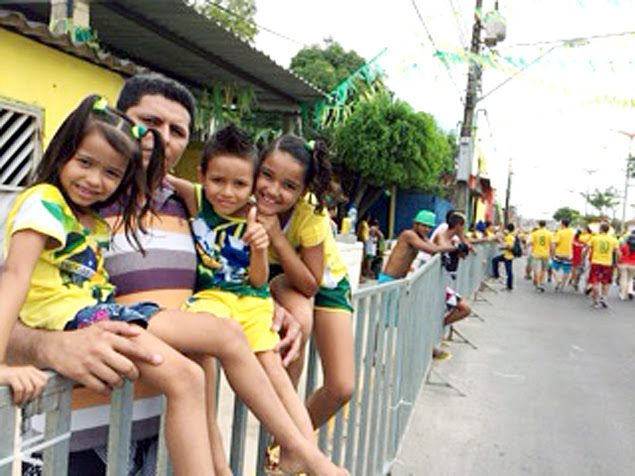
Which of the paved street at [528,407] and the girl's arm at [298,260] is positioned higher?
the girl's arm at [298,260]

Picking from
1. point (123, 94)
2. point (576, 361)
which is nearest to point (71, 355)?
point (123, 94)

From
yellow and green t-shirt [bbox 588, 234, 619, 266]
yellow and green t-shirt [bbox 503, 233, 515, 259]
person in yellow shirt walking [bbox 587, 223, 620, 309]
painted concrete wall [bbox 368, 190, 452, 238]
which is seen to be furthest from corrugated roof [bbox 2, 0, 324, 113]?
painted concrete wall [bbox 368, 190, 452, 238]

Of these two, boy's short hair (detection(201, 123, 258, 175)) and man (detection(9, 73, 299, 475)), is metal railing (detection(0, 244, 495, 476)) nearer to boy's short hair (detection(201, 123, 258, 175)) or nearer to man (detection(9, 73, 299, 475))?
man (detection(9, 73, 299, 475))

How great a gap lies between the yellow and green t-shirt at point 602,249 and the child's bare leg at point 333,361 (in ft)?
41.1

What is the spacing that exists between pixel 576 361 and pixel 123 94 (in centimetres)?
724

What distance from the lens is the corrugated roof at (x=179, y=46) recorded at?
227 inches

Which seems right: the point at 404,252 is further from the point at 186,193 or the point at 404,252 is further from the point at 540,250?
the point at 540,250

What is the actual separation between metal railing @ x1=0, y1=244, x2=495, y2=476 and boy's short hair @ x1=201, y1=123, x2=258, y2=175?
2.52 ft

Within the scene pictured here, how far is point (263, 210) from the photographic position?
2201mm

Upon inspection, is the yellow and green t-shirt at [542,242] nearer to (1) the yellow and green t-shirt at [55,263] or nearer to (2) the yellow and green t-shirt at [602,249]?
(2) the yellow and green t-shirt at [602,249]

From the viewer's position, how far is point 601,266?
1362 centimetres

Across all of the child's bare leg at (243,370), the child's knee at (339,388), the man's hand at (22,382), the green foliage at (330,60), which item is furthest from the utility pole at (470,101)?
the man's hand at (22,382)

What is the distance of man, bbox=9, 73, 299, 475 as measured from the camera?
4.19 feet

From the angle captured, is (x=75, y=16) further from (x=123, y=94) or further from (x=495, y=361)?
(x=495, y=361)
